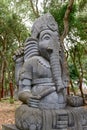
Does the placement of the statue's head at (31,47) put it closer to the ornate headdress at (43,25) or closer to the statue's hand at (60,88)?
the ornate headdress at (43,25)

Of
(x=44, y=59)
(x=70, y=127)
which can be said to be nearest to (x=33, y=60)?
(x=44, y=59)

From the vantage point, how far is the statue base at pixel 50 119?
4.30m

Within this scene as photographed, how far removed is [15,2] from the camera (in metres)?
15.7

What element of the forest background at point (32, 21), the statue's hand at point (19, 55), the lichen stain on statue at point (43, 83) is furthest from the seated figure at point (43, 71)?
the forest background at point (32, 21)

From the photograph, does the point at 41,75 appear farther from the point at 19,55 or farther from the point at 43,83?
the point at 19,55

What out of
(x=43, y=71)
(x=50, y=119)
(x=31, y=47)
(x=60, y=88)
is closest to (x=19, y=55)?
(x=31, y=47)

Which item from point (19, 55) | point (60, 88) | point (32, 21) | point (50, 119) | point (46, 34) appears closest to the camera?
point (50, 119)

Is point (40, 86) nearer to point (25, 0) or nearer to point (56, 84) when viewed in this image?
point (56, 84)

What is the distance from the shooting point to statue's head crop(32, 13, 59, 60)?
186 inches

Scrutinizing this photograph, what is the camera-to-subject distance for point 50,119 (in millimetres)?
4344

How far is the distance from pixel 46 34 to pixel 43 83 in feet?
2.52

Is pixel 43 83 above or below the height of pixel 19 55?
below

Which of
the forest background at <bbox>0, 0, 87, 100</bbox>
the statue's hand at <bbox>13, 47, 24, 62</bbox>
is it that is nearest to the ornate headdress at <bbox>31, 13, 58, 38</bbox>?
the statue's hand at <bbox>13, 47, 24, 62</bbox>

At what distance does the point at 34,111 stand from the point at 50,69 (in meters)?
0.73
